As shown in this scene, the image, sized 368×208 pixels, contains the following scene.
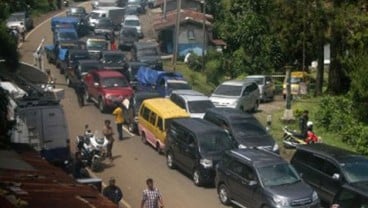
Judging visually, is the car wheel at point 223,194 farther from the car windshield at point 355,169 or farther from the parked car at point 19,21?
the parked car at point 19,21

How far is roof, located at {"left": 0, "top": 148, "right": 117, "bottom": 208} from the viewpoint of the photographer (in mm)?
11094

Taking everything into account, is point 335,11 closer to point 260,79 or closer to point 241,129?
point 260,79

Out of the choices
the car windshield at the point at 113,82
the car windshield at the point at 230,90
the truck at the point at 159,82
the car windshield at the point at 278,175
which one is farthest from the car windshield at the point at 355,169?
the car windshield at the point at 113,82

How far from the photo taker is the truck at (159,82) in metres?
34.6

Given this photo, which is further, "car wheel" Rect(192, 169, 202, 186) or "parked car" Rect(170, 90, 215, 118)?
"parked car" Rect(170, 90, 215, 118)

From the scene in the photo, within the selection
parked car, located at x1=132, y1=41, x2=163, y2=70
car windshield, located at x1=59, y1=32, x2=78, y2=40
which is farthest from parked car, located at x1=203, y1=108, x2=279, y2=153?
car windshield, located at x1=59, y1=32, x2=78, y2=40

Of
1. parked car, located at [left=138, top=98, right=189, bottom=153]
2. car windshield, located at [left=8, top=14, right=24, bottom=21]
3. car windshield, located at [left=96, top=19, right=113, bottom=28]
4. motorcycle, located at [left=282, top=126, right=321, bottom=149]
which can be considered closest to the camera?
parked car, located at [left=138, top=98, right=189, bottom=153]

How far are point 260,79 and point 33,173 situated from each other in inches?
993

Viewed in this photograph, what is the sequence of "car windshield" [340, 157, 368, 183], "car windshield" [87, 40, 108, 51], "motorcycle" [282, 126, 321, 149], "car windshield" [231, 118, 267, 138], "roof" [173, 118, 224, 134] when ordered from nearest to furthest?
"car windshield" [340, 157, 368, 183] < "roof" [173, 118, 224, 134] < "car windshield" [231, 118, 267, 138] < "motorcycle" [282, 126, 321, 149] < "car windshield" [87, 40, 108, 51]

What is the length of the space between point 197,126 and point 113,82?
1121 centimetres

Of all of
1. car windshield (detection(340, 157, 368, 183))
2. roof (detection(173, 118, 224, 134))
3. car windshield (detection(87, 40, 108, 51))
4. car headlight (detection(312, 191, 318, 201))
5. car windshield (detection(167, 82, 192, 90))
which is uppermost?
car windshield (detection(87, 40, 108, 51))

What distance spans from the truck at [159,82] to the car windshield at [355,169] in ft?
48.3

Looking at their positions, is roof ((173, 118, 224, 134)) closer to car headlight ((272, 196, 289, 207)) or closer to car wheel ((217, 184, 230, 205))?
car wheel ((217, 184, 230, 205))

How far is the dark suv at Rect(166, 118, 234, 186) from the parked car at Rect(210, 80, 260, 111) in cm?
844
